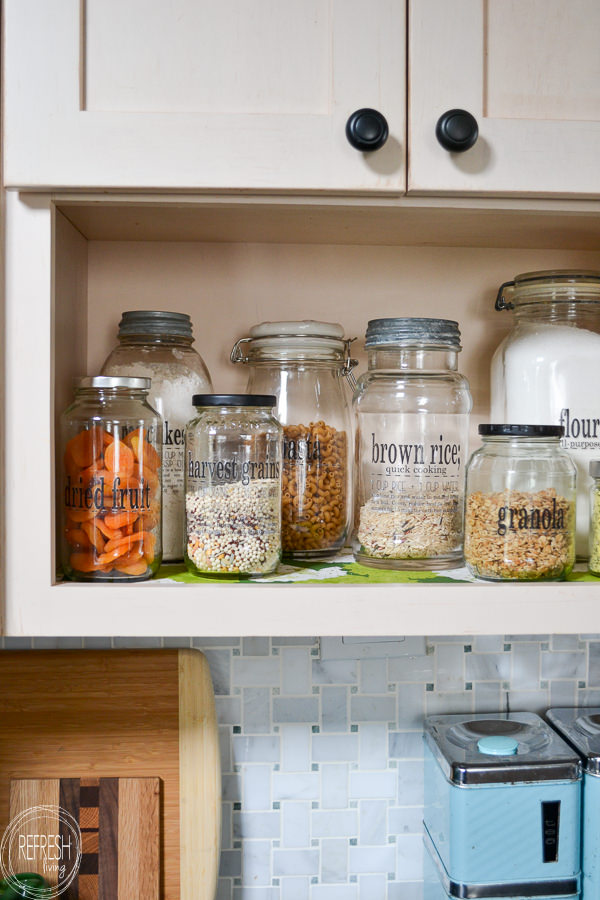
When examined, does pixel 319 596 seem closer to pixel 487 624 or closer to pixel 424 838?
pixel 487 624

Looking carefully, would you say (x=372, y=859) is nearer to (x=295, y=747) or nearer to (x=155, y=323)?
(x=295, y=747)

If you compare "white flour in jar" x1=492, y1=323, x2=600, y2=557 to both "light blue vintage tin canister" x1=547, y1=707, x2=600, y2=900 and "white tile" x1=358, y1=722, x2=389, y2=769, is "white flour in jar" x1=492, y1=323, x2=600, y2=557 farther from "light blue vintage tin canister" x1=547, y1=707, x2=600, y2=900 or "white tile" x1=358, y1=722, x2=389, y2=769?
"white tile" x1=358, y1=722, x2=389, y2=769

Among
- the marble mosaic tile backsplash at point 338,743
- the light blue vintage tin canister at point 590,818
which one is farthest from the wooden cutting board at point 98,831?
the light blue vintage tin canister at point 590,818

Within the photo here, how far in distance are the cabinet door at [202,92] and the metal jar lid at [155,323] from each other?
20 cm

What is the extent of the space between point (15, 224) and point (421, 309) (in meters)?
0.52

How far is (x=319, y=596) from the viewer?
73 centimetres

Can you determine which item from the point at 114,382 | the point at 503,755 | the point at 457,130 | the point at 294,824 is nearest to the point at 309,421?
the point at 114,382

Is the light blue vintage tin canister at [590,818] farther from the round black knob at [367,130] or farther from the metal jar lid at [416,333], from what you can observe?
the round black knob at [367,130]

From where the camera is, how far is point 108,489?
2.51 feet

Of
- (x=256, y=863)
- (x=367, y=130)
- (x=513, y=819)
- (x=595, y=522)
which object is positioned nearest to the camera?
(x=367, y=130)

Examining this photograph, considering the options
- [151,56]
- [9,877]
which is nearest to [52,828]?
[9,877]

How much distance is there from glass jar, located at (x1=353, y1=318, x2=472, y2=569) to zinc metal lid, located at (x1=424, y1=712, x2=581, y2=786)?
28cm

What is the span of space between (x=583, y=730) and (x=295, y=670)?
39cm

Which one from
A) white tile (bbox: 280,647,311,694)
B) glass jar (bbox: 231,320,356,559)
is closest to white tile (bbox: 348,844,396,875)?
white tile (bbox: 280,647,311,694)
